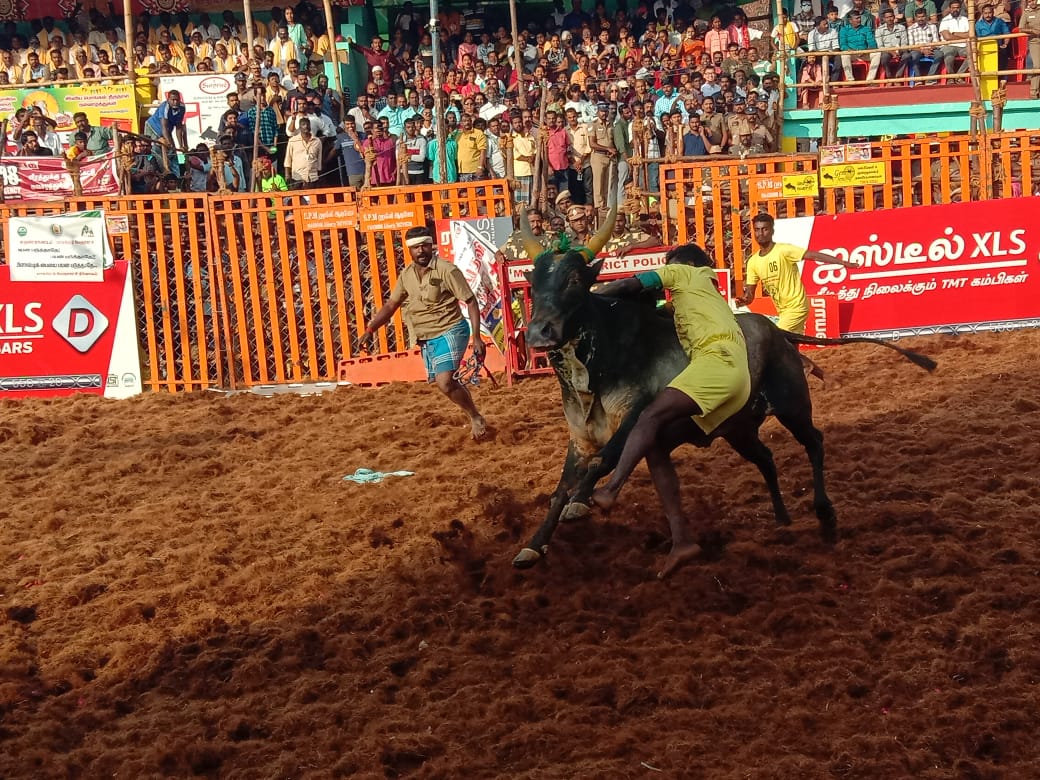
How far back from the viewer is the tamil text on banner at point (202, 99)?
20337 mm

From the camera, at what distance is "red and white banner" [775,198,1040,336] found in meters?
13.8

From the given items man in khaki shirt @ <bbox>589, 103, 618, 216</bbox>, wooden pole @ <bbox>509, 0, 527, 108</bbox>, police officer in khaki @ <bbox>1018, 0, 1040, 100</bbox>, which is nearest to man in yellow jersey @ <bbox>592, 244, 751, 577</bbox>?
man in khaki shirt @ <bbox>589, 103, 618, 216</bbox>

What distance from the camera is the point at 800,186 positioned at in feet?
47.6

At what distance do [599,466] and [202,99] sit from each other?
15340 mm

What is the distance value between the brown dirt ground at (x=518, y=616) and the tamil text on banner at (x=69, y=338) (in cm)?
401

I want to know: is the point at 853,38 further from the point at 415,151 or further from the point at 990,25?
the point at 415,151

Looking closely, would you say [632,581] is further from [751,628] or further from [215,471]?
[215,471]

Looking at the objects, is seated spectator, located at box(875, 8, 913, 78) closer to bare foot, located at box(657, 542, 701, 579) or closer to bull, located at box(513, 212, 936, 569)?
bull, located at box(513, 212, 936, 569)

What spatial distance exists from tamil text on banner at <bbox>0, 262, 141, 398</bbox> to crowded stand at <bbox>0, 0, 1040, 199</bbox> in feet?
6.60

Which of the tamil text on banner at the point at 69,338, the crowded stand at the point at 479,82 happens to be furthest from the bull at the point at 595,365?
the tamil text on banner at the point at 69,338

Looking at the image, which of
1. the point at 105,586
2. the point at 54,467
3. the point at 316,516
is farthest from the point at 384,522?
the point at 54,467

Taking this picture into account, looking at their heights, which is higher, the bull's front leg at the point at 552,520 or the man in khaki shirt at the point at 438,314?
the man in khaki shirt at the point at 438,314

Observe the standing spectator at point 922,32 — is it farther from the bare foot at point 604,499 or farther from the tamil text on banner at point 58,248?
the bare foot at point 604,499

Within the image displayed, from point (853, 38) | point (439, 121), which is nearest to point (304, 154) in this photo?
point (439, 121)
